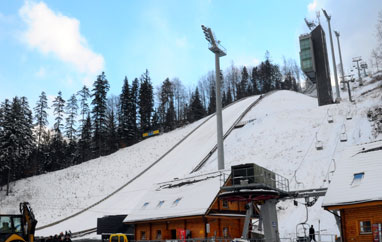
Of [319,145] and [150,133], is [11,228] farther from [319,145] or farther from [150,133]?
[150,133]

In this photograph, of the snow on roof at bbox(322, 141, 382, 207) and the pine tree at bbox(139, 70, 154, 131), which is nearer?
the snow on roof at bbox(322, 141, 382, 207)

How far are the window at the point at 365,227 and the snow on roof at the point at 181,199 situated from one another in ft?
25.7

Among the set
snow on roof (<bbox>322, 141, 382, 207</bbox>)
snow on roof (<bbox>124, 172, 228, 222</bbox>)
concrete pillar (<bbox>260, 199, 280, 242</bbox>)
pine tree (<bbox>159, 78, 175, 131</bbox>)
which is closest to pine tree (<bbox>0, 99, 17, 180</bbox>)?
snow on roof (<bbox>124, 172, 228, 222</bbox>)

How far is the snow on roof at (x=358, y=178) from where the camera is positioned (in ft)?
53.7

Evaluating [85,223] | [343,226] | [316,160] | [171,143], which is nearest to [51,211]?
[85,223]

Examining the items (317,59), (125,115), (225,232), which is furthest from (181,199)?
(125,115)

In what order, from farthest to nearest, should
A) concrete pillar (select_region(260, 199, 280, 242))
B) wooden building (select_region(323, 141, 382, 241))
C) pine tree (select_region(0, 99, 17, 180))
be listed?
pine tree (select_region(0, 99, 17, 180)), concrete pillar (select_region(260, 199, 280, 242)), wooden building (select_region(323, 141, 382, 241))

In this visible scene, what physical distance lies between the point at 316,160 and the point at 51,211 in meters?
30.9

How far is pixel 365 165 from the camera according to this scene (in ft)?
59.9

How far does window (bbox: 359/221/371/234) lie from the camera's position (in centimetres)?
1644

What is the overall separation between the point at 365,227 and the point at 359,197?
1.49m

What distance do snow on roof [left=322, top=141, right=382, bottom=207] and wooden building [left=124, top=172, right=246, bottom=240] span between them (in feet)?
20.2

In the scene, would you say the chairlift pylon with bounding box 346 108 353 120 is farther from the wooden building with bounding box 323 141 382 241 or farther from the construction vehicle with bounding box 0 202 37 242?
the construction vehicle with bounding box 0 202 37 242

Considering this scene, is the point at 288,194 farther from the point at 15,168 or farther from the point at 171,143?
the point at 15,168
